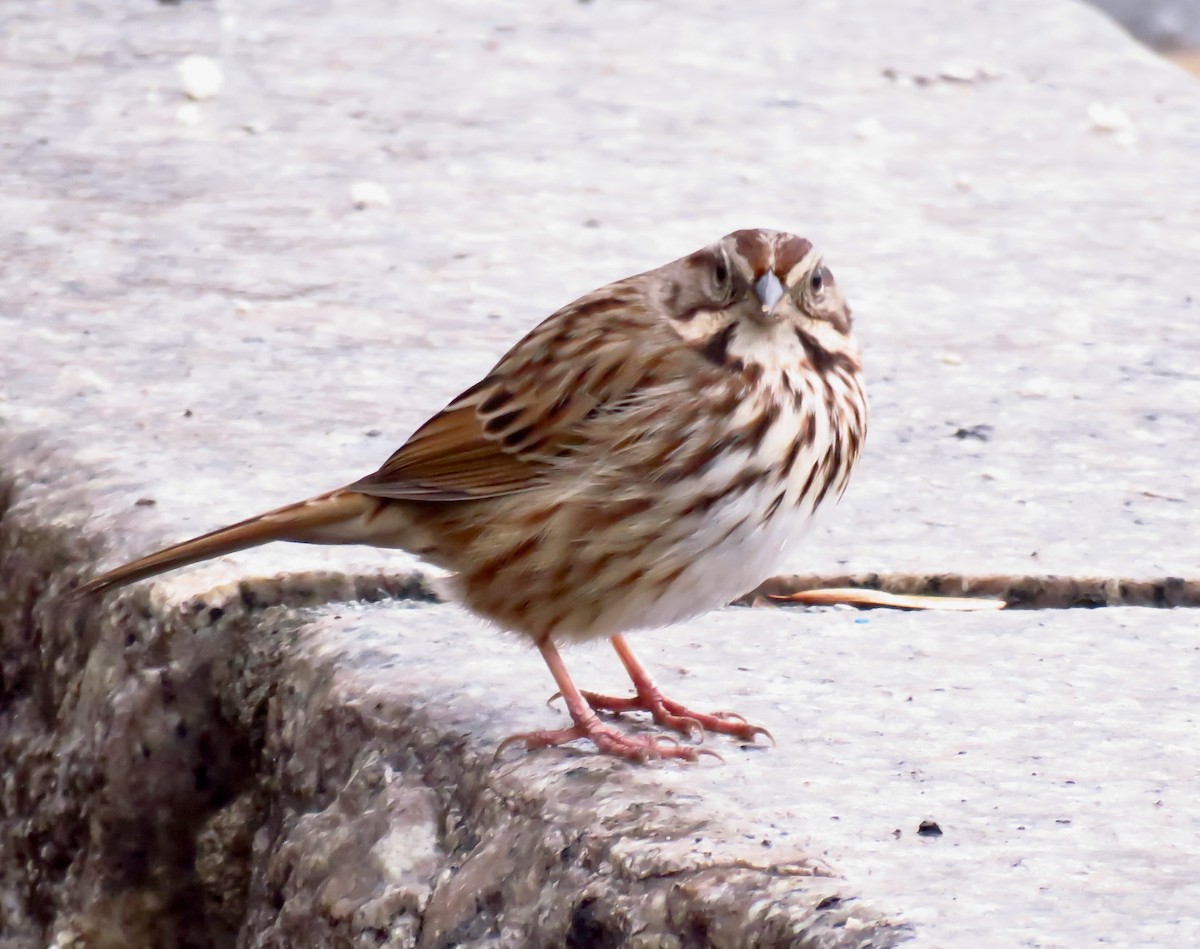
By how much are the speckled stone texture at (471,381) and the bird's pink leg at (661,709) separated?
4 centimetres

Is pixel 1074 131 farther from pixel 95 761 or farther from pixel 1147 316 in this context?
pixel 95 761

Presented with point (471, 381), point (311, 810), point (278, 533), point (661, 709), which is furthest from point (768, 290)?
point (471, 381)

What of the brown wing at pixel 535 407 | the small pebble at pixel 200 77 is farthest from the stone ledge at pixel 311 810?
the small pebble at pixel 200 77

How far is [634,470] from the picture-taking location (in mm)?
3016

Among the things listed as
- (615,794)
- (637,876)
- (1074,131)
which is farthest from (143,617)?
(1074,131)

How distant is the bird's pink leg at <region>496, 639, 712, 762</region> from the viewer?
9.30 ft

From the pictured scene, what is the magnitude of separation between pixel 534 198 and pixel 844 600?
226 cm

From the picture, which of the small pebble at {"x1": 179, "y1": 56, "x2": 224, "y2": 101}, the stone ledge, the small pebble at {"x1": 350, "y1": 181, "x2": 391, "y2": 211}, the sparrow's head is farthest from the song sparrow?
the small pebble at {"x1": 179, "y1": 56, "x2": 224, "y2": 101}

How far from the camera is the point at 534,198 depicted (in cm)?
552

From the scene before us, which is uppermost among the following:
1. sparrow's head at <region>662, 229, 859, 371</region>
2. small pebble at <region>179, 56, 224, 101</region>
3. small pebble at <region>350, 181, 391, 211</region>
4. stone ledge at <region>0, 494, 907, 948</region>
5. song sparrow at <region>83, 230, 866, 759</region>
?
sparrow's head at <region>662, 229, 859, 371</region>

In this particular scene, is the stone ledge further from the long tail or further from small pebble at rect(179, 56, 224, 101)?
small pebble at rect(179, 56, 224, 101)

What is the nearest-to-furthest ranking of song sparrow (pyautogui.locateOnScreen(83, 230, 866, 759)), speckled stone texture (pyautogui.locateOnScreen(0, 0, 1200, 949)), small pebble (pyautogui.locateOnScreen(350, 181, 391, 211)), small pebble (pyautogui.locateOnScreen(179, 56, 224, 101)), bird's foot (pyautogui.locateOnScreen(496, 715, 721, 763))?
speckled stone texture (pyautogui.locateOnScreen(0, 0, 1200, 949)) → bird's foot (pyautogui.locateOnScreen(496, 715, 721, 763)) → song sparrow (pyautogui.locateOnScreen(83, 230, 866, 759)) → small pebble (pyautogui.locateOnScreen(350, 181, 391, 211)) → small pebble (pyautogui.locateOnScreen(179, 56, 224, 101))

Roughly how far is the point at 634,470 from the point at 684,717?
0.33 metres

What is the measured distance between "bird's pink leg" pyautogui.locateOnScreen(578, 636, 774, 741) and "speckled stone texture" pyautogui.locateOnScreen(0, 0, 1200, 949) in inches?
1.7
